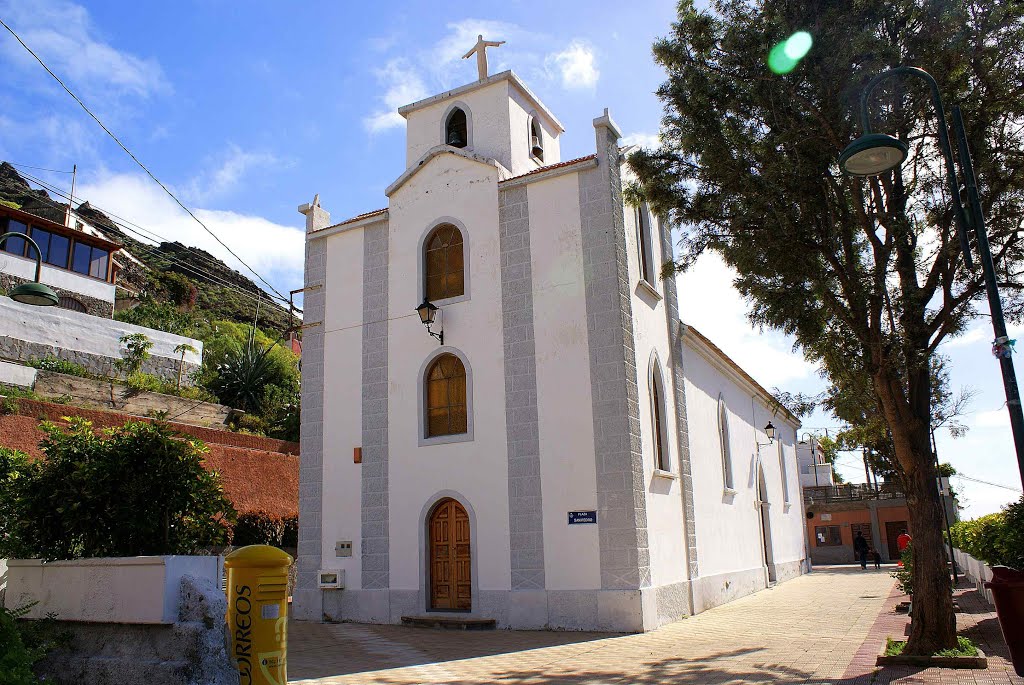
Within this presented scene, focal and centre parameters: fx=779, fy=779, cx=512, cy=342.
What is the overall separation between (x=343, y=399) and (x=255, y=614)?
963 centimetres

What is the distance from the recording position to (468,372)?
49.1 ft

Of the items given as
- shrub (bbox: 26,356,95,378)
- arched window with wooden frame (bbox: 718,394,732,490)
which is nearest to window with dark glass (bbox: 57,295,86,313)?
shrub (bbox: 26,356,95,378)

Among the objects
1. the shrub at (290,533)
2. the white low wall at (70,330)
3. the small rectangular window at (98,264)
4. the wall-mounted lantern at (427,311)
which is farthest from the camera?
the small rectangular window at (98,264)

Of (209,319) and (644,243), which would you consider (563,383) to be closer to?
(644,243)

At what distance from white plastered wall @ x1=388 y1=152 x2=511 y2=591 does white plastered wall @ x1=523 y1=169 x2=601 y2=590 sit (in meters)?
0.84

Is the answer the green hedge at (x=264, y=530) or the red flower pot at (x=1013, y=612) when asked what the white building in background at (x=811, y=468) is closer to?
the green hedge at (x=264, y=530)

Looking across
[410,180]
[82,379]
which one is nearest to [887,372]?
[410,180]

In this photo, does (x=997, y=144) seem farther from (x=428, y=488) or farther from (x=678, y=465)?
(x=428, y=488)

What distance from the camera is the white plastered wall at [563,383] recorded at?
13375 millimetres

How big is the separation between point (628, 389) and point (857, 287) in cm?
449

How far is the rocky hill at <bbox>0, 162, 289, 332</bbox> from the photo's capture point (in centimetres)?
5216

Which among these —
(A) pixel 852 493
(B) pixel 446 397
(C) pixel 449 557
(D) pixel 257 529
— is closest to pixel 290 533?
(D) pixel 257 529

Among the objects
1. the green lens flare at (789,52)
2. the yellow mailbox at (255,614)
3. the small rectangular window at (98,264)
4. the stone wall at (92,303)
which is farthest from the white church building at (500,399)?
the small rectangular window at (98,264)

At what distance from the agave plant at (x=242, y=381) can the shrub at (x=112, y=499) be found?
24.1m
